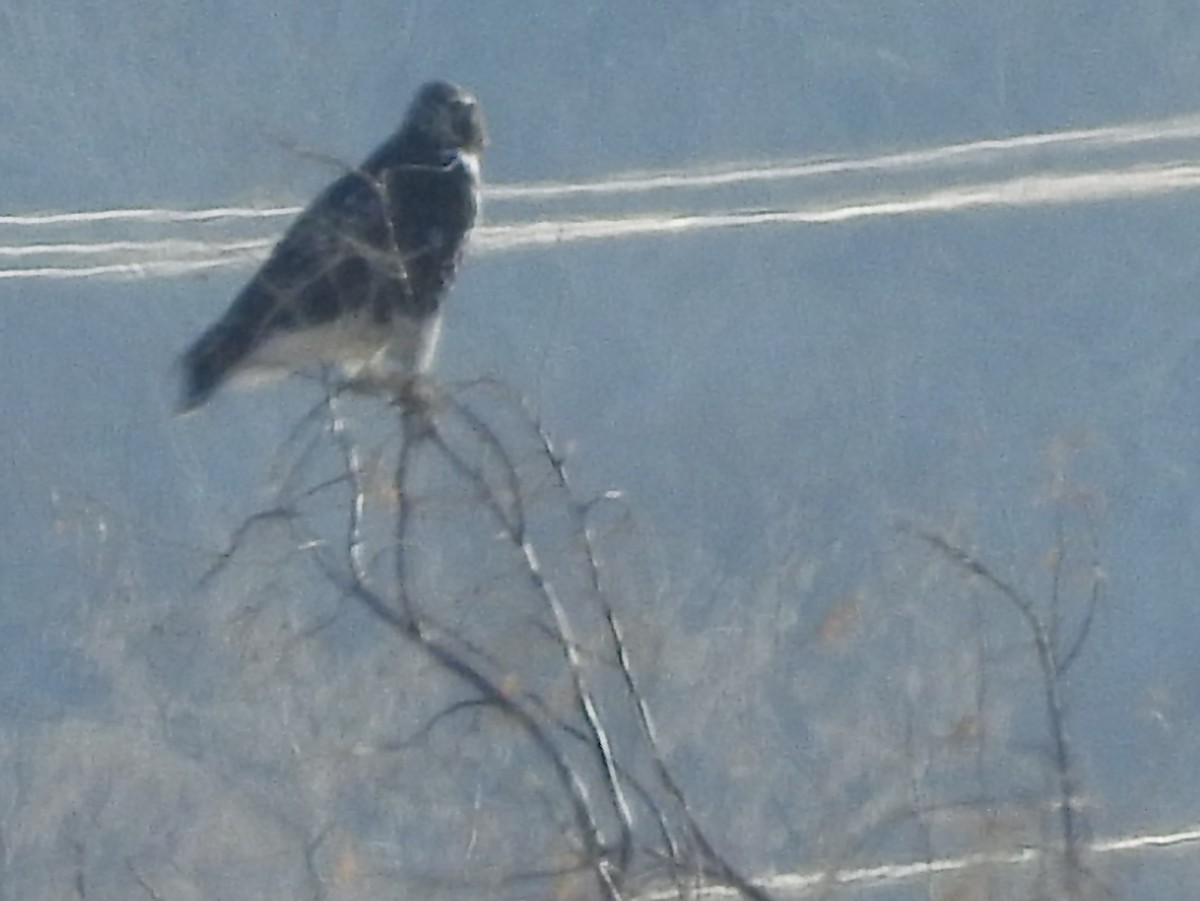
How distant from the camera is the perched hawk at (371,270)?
4.34m

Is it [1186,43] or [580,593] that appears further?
[1186,43]

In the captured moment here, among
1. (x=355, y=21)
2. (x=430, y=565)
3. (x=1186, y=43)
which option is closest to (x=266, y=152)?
(x=355, y=21)

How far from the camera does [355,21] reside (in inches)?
179

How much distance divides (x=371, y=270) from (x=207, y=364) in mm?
198

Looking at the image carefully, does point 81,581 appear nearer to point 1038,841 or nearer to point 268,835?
point 268,835

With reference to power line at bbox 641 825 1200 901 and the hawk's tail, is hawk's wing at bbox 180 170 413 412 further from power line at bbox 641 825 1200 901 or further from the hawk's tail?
power line at bbox 641 825 1200 901

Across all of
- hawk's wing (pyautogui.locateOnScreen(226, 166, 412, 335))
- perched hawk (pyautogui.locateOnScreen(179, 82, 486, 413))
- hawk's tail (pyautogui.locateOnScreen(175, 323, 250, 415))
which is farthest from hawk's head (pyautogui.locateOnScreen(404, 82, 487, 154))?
hawk's tail (pyautogui.locateOnScreen(175, 323, 250, 415))

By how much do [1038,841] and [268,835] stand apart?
0.78 meters

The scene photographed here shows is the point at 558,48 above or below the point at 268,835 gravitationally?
above

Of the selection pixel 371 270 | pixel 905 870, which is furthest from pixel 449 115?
pixel 905 870

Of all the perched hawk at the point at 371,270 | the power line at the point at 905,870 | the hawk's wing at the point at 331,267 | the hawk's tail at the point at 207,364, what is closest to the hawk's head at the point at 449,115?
the perched hawk at the point at 371,270

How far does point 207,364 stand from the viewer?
4508mm

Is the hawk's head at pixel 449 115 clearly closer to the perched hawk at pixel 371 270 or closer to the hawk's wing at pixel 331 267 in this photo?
the perched hawk at pixel 371 270

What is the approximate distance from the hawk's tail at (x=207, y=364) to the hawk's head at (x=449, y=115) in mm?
275
